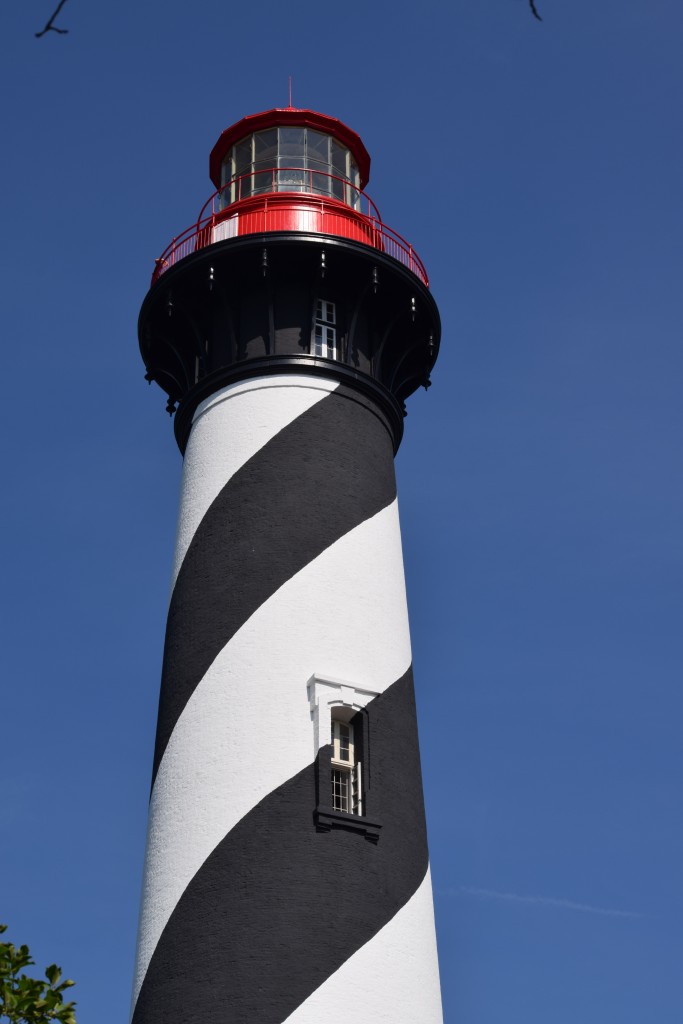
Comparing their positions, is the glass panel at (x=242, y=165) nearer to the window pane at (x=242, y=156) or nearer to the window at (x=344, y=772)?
the window pane at (x=242, y=156)

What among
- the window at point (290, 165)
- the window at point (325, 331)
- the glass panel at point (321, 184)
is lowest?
the window at point (325, 331)

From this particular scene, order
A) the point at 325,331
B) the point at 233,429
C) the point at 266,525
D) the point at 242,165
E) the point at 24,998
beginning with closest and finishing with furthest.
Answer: the point at 24,998 < the point at 266,525 < the point at 233,429 < the point at 325,331 < the point at 242,165

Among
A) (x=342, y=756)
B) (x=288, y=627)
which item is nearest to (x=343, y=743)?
(x=342, y=756)

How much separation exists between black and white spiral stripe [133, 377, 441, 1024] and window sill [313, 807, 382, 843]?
0.11 metres

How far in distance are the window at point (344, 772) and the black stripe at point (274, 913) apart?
225 mm

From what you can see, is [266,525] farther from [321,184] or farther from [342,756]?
[321,184]

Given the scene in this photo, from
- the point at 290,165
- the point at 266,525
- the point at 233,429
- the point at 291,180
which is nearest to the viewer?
the point at 266,525

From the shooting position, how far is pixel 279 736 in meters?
13.9

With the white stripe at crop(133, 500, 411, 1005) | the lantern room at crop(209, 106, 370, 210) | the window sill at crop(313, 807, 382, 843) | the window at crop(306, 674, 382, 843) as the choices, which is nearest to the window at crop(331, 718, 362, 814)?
the window at crop(306, 674, 382, 843)

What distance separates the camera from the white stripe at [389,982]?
12.5 m

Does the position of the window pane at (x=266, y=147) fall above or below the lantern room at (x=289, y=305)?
above

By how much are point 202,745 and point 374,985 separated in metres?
3.04

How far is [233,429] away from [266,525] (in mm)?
1566

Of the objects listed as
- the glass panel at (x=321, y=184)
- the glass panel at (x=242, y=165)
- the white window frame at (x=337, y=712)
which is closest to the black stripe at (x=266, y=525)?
the white window frame at (x=337, y=712)
